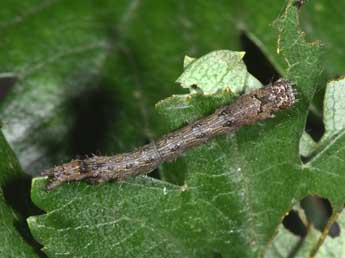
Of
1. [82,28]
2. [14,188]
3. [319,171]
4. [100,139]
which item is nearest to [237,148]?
[319,171]

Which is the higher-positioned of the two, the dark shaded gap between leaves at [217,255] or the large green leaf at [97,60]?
the large green leaf at [97,60]

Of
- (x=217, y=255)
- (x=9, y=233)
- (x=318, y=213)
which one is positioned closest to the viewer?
(x=9, y=233)

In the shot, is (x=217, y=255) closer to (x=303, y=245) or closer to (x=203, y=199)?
(x=203, y=199)

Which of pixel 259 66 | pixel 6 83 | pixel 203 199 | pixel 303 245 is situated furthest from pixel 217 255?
pixel 6 83

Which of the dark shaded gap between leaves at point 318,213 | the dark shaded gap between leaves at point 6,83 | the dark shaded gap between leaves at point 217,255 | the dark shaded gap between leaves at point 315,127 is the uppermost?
the dark shaded gap between leaves at point 6,83

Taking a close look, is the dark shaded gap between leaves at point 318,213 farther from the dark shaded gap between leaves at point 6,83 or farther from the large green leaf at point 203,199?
the dark shaded gap between leaves at point 6,83

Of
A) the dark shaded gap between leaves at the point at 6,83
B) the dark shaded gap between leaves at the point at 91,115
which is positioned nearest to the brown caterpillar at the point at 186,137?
the dark shaded gap between leaves at the point at 91,115
